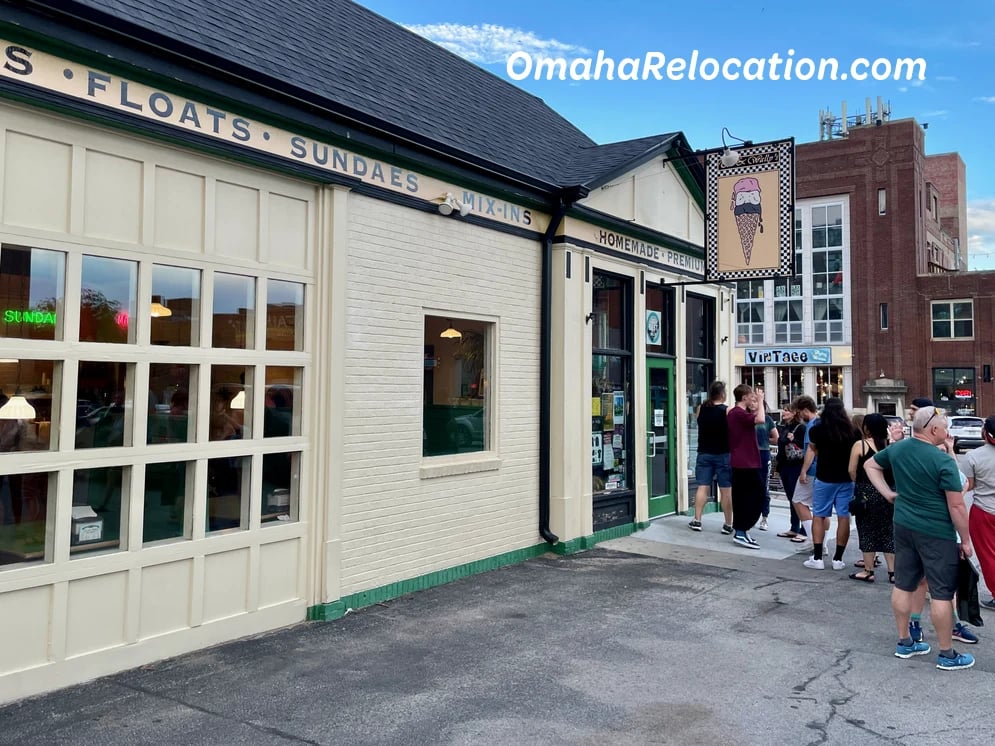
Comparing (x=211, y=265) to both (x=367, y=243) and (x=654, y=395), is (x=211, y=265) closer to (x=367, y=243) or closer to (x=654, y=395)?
(x=367, y=243)

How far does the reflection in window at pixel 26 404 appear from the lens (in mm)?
4582

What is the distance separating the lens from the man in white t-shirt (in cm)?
607

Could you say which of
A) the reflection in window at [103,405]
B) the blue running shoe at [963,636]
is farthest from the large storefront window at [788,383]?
the reflection in window at [103,405]

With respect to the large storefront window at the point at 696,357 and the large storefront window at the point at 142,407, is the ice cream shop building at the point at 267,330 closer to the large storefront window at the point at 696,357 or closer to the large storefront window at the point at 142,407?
the large storefront window at the point at 142,407

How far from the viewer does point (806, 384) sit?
44.2 m

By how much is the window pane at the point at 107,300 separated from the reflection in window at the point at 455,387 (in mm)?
2927

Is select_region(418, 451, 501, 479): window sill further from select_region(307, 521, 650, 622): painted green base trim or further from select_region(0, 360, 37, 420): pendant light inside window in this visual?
select_region(0, 360, 37, 420): pendant light inside window

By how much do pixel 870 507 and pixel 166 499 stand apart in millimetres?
6261

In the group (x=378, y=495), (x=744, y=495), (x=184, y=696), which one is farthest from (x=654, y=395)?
(x=184, y=696)

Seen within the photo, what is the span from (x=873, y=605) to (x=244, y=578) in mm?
5380

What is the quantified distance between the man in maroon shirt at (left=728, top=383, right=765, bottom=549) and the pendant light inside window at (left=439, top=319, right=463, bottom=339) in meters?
3.59

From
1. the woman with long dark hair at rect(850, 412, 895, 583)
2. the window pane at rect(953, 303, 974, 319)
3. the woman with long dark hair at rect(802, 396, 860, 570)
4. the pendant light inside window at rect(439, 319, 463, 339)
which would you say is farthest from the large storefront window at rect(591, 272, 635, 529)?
the window pane at rect(953, 303, 974, 319)

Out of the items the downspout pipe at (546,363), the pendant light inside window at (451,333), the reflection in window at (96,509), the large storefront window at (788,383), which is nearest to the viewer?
the reflection in window at (96,509)

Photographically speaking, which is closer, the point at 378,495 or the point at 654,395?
the point at 378,495
